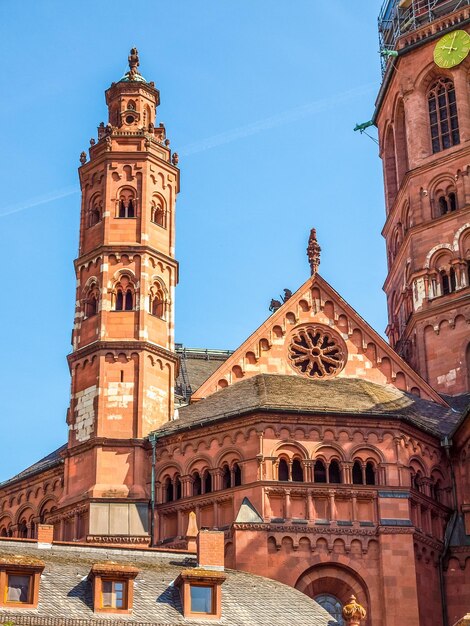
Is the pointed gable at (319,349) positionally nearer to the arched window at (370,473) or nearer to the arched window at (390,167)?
the arched window at (370,473)

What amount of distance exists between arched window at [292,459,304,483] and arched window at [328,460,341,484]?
119 centimetres

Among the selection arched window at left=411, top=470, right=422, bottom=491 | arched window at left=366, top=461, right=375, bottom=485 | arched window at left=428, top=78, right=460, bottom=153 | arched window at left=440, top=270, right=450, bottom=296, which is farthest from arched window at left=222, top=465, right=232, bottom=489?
arched window at left=428, top=78, right=460, bottom=153

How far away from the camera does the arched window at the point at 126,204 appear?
6600 cm

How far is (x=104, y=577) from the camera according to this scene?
44.4m

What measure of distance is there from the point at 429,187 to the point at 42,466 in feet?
85.4

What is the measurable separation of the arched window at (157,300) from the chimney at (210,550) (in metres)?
17.0

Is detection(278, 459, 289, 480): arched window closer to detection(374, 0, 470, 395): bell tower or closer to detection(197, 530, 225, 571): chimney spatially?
detection(197, 530, 225, 571): chimney

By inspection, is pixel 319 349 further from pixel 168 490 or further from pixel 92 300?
pixel 92 300

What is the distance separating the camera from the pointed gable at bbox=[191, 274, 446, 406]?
64.8 meters

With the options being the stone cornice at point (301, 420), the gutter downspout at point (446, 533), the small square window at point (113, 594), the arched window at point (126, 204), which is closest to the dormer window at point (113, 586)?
the small square window at point (113, 594)

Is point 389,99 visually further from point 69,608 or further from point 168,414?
point 69,608

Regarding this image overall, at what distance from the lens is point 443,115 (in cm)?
7669

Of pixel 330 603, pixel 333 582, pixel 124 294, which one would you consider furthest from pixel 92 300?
pixel 330 603

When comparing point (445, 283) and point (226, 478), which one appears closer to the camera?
point (226, 478)
